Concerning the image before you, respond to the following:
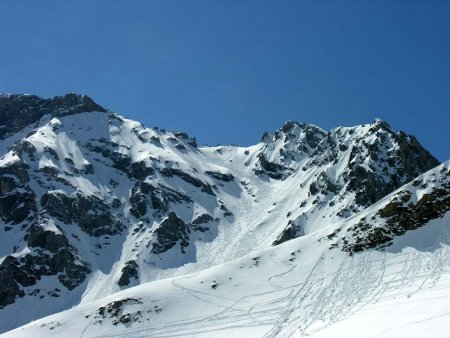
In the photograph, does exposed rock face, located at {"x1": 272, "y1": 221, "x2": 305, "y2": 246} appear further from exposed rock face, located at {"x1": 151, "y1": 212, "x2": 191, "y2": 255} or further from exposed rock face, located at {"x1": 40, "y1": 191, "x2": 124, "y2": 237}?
exposed rock face, located at {"x1": 40, "y1": 191, "x2": 124, "y2": 237}

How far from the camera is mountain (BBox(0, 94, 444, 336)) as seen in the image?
59.3 meters

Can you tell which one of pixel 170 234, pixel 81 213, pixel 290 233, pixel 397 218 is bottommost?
pixel 397 218

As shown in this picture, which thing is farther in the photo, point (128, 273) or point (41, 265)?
point (41, 265)

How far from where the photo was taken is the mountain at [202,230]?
59.3 metres

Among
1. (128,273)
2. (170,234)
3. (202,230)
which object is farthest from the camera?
(202,230)

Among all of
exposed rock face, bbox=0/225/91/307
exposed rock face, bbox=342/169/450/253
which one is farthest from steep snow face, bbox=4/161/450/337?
exposed rock face, bbox=0/225/91/307

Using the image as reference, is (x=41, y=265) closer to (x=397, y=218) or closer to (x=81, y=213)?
(x=81, y=213)

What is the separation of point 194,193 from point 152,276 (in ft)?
160

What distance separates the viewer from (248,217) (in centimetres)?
15075

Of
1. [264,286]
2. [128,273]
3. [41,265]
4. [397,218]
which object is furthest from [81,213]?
[397,218]

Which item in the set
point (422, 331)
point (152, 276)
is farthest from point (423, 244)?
point (152, 276)

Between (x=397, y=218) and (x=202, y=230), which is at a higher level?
(x=202, y=230)

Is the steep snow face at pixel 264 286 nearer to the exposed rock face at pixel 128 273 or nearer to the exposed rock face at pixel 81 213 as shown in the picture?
the exposed rock face at pixel 128 273

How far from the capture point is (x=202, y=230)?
142000mm
